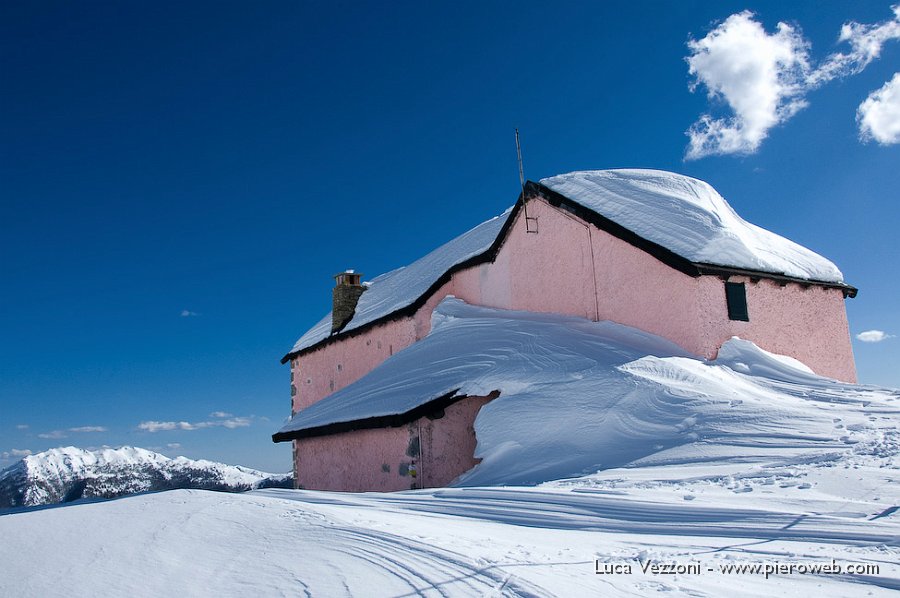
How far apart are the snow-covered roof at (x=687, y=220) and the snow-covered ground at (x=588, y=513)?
165cm

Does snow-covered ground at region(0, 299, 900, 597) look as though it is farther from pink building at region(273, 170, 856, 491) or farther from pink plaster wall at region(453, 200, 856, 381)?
pink building at region(273, 170, 856, 491)

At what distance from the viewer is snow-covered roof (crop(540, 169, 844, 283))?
1123 cm

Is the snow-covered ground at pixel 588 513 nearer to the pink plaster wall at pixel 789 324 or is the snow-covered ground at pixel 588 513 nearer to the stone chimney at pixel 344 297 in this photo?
the pink plaster wall at pixel 789 324

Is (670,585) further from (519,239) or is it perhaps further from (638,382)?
(519,239)

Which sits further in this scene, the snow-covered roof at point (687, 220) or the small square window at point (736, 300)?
the snow-covered roof at point (687, 220)

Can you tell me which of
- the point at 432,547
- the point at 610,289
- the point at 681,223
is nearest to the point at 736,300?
the point at 681,223

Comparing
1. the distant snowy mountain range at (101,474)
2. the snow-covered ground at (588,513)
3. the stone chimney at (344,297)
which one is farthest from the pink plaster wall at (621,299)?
the distant snowy mountain range at (101,474)

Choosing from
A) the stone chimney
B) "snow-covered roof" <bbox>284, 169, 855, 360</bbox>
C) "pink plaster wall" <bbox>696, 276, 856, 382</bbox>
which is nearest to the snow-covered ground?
"pink plaster wall" <bbox>696, 276, 856, 382</bbox>

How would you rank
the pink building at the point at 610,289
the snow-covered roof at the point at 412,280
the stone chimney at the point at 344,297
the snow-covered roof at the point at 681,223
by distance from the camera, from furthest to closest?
the stone chimney at the point at 344,297, the snow-covered roof at the point at 412,280, the snow-covered roof at the point at 681,223, the pink building at the point at 610,289

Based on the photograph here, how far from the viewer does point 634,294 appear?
11.5 meters

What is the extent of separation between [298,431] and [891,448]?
418 inches

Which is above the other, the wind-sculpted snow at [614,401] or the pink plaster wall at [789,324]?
the pink plaster wall at [789,324]

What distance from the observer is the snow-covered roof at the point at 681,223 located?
442 inches

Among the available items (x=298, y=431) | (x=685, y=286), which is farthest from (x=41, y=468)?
(x=685, y=286)
